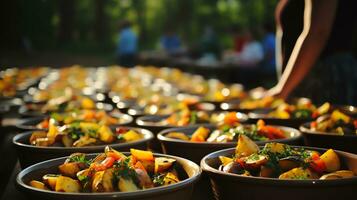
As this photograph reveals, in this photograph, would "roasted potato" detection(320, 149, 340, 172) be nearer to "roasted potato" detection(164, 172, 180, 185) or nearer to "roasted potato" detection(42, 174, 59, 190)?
"roasted potato" detection(164, 172, 180, 185)

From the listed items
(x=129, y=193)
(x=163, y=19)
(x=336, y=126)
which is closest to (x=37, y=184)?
(x=129, y=193)

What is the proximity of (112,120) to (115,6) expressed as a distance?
3290 cm

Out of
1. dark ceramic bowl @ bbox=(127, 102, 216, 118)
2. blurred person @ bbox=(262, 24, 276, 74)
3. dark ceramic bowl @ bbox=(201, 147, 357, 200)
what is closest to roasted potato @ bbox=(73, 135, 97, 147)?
dark ceramic bowl @ bbox=(201, 147, 357, 200)

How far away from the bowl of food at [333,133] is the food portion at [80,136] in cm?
66

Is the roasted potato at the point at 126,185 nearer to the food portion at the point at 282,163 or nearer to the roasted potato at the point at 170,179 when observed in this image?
the roasted potato at the point at 170,179

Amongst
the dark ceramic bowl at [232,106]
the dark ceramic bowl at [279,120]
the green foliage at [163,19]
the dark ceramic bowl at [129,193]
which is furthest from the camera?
the green foliage at [163,19]

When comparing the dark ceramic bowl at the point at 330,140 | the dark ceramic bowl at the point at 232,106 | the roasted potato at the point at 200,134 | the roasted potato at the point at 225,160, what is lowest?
the dark ceramic bowl at the point at 232,106

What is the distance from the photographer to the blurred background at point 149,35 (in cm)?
630

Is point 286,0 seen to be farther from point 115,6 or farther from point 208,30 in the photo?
point 115,6

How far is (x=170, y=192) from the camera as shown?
1346mm

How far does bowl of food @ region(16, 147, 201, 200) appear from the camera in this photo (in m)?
1.32

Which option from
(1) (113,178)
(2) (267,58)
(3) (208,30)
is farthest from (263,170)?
(3) (208,30)

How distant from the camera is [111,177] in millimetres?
1398

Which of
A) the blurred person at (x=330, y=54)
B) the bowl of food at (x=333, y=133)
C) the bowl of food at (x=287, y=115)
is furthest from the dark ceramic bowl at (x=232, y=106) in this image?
the bowl of food at (x=333, y=133)
